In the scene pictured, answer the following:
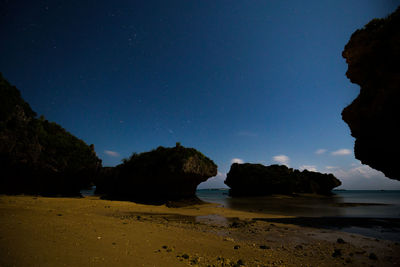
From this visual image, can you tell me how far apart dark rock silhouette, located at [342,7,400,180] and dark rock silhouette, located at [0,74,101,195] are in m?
25.3

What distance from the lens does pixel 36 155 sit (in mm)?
18297

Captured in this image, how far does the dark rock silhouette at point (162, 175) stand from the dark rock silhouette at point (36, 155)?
16.7 ft

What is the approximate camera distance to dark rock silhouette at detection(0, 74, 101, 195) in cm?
1477

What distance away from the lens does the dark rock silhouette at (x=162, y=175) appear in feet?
82.8

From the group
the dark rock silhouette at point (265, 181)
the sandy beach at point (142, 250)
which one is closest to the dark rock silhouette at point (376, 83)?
the sandy beach at point (142, 250)

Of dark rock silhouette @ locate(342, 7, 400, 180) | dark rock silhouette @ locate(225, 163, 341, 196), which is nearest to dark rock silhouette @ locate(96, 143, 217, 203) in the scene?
dark rock silhouette @ locate(342, 7, 400, 180)

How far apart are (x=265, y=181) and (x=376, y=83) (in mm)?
57584

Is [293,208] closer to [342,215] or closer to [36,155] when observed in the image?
[342,215]

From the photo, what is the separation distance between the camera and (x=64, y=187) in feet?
74.9

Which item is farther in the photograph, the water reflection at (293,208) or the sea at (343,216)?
the water reflection at (293,208)

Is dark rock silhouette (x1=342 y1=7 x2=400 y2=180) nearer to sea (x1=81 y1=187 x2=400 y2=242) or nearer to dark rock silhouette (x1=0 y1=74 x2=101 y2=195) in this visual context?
sea (x1=81 y1=187 x2=400 y2=242)

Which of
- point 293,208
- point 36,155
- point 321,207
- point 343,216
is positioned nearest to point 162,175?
point 36,155

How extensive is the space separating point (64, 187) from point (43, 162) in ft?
17.2

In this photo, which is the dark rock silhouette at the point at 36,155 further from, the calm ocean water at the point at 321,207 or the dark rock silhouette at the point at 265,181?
the dark rock silhouette at the point at 265,181
